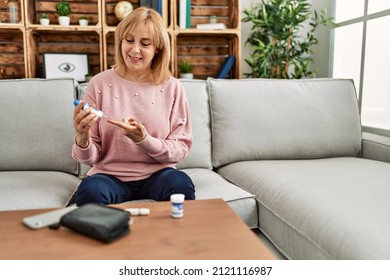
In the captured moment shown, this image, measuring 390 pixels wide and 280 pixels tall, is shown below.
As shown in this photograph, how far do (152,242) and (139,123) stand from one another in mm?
654

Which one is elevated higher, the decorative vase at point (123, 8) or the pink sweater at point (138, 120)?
the decorative vase at point (123, 8)

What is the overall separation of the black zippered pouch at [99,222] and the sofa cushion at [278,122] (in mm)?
1112

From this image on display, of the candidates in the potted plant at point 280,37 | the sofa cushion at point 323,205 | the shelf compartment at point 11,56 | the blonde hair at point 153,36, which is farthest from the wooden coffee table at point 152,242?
the shelf compartment at point 11,56

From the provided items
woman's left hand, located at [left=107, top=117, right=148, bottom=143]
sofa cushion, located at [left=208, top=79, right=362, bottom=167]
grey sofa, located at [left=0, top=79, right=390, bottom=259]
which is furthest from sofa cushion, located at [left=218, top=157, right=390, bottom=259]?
woman's left hand, located at [left=107, top=117, right=148, bottom=143]

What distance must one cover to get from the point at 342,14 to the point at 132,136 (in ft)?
6.95

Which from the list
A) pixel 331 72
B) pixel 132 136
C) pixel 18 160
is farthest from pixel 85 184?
pixel 331 72

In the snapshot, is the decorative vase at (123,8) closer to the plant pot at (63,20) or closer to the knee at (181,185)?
the plant pot at (63,20)

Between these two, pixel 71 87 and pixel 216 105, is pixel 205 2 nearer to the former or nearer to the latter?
pixel 216 105

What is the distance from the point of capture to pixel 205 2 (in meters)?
2.88

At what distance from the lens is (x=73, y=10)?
107 inches

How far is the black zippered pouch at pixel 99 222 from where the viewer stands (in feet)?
2.79

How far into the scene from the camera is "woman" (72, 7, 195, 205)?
140cm

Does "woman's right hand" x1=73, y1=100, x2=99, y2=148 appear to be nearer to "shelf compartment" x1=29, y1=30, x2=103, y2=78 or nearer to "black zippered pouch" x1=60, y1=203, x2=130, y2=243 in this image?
"black zippered pouch" x1=60, y1=203, x2=130, y2=243

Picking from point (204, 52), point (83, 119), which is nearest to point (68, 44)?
point (204, 52)
